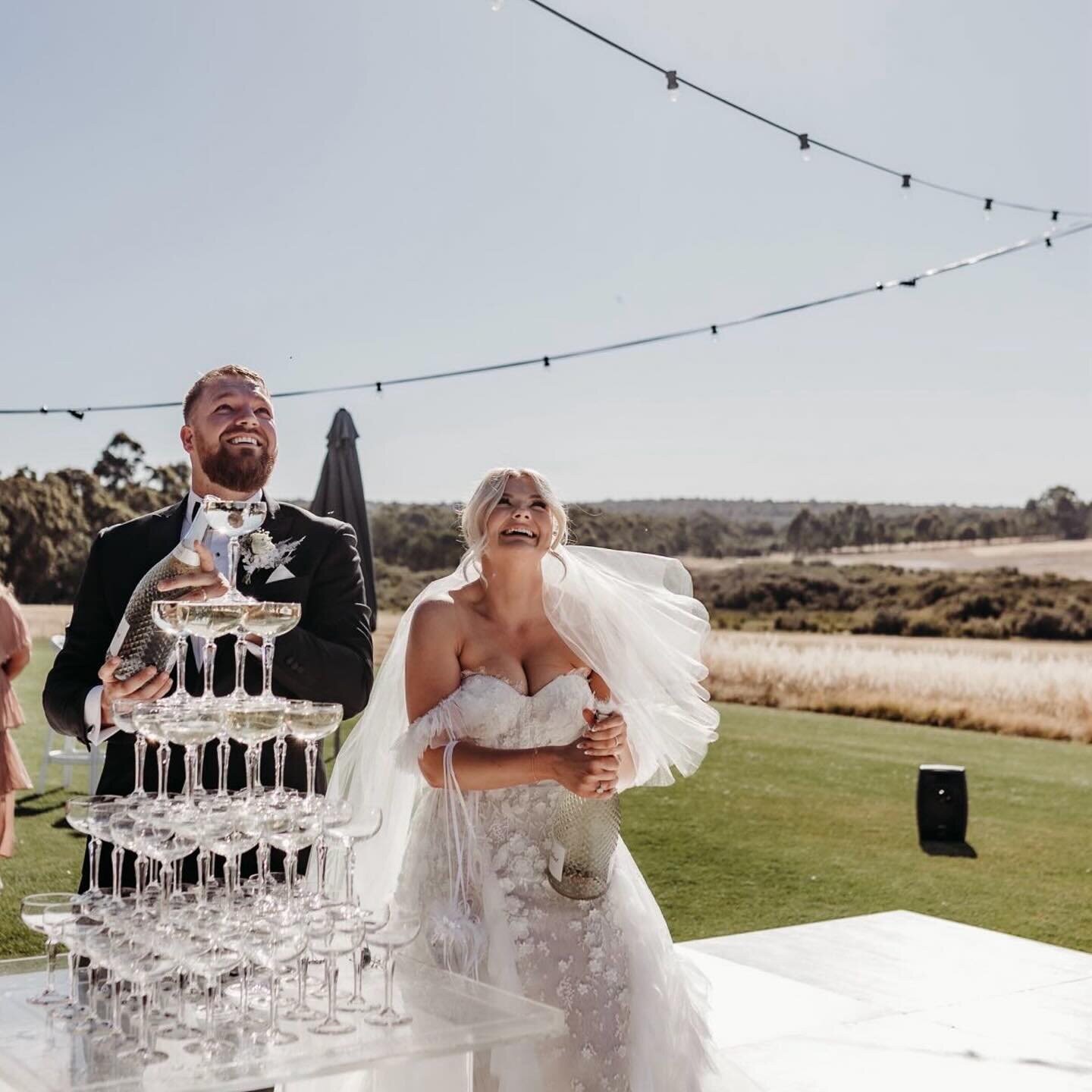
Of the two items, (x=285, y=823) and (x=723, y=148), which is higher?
(x=723, y=148)

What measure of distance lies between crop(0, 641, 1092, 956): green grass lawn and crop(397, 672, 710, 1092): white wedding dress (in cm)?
365

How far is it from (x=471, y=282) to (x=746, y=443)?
5468mm

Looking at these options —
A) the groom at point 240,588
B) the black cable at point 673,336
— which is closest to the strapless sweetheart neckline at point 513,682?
the groom at point 240,588

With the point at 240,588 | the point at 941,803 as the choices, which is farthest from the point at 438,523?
the point at 240,588

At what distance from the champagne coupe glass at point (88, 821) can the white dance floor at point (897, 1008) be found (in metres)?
1.74

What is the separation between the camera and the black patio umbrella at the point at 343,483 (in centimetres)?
723

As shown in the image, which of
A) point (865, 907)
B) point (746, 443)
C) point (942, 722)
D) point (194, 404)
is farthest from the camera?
point (746, 443)

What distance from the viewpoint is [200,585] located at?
2.27 meters

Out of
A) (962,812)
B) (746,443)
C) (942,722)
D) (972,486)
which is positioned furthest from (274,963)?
(746,443)

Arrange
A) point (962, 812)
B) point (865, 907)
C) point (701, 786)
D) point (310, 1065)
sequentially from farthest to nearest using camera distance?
point (701, 786) < point (962, 812) < point (865, 907) < point (310, 1065)

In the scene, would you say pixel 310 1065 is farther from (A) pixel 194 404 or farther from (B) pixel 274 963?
(A) pixel 194 404

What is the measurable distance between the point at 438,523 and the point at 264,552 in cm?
1506

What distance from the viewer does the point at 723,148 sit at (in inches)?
514

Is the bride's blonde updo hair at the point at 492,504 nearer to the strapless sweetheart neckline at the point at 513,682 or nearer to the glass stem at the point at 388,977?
the strapless sweetheart neckline at the point at 513,682
